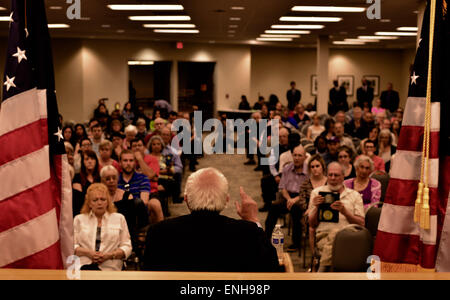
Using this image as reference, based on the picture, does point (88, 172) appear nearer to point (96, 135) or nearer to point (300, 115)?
point (96, 135)

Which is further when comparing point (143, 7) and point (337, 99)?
point (337, 99)

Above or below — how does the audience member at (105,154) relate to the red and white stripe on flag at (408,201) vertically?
below

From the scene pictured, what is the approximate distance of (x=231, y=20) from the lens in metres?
13.9

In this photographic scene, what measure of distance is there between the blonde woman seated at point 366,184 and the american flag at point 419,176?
3624 millimetres

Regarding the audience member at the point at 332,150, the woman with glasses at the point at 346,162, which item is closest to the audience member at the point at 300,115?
the audience member at the point at 332,150

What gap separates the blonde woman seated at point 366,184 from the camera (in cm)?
637

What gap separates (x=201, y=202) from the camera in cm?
272

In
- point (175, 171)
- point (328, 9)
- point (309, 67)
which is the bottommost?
point (175, 171)

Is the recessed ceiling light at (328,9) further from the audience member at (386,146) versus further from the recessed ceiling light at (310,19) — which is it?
the audience member at (386,146)

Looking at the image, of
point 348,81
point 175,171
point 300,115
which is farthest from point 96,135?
point 348,81

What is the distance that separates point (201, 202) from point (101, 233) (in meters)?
2.54

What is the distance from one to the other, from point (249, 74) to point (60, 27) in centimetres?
990

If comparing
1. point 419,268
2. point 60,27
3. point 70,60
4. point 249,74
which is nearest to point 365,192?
point 419,268

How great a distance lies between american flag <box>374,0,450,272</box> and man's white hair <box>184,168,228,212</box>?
846 millimetres
